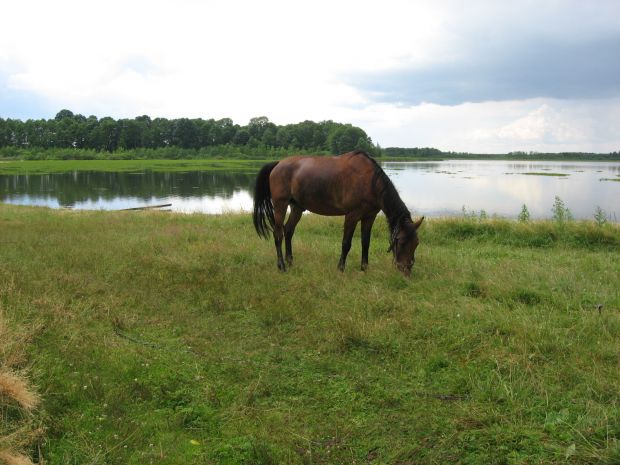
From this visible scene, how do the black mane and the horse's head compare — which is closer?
the horse's head

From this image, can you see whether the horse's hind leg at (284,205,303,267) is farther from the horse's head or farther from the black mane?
the horse's head

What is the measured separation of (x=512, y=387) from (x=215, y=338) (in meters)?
3.28

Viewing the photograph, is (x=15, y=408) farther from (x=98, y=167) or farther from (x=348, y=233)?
(x=98, y=167)

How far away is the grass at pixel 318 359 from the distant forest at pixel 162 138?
75349mm

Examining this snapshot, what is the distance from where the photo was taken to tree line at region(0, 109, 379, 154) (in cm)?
9950

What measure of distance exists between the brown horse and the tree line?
81.1m

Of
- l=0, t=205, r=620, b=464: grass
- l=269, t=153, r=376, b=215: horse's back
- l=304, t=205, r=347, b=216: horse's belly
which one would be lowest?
l=0, t=205, r=620, b=464: grass

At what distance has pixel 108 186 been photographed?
130ft

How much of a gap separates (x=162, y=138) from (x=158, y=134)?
1.72 m

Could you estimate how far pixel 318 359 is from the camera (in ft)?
15.3

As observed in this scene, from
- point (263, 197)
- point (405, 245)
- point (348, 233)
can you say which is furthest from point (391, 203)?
point (263, 197)

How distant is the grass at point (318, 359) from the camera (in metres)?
3.20

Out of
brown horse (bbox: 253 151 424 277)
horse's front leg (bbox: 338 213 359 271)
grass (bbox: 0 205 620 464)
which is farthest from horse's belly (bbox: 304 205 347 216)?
grass (bbox: 0 205 620 464)

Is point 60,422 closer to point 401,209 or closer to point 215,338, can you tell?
point 215,338
